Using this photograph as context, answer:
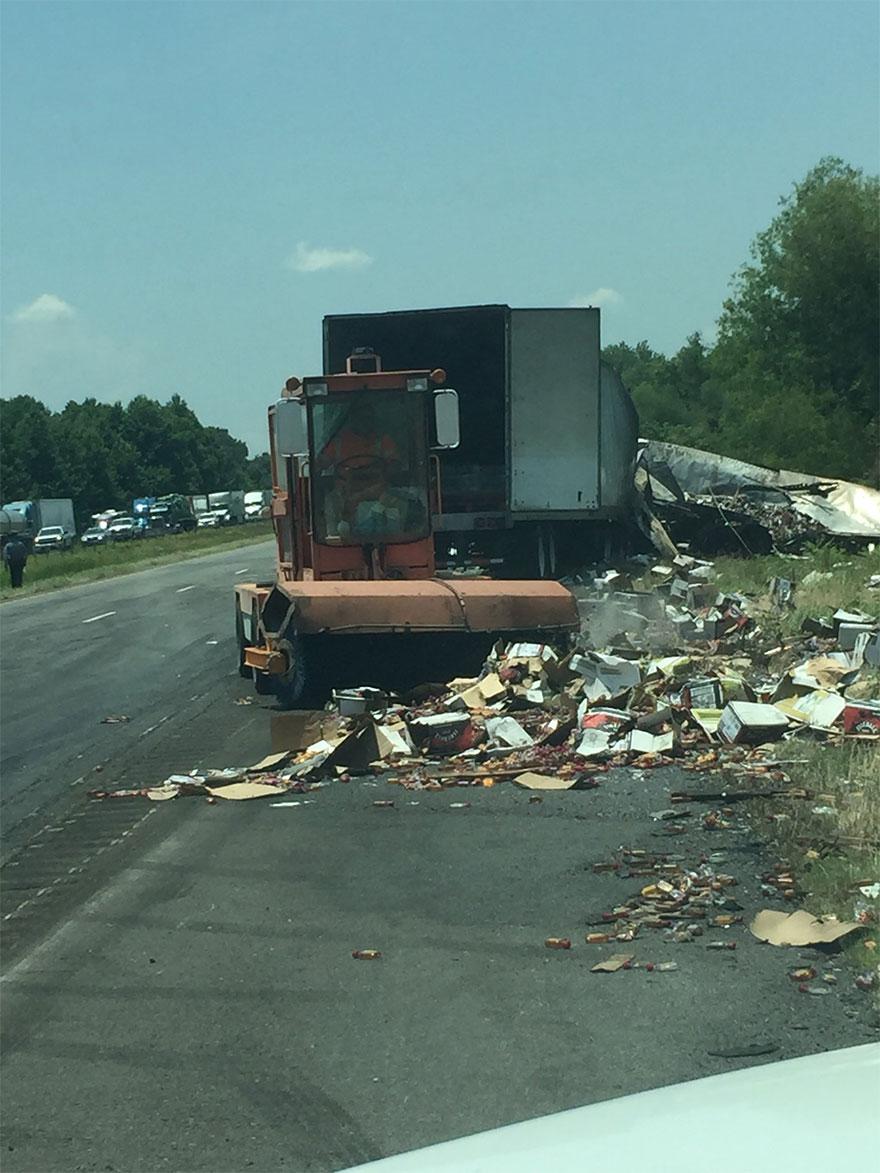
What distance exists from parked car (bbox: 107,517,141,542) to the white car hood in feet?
339

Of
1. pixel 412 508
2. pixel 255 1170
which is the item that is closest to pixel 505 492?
pixel 412 508

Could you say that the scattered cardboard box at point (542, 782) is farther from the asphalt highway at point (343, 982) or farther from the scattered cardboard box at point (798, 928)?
the scattered cardboard box at point (798, 928)

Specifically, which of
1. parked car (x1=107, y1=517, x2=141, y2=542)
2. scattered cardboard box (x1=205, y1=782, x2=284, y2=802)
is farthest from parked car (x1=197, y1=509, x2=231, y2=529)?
scattered cardboard box (x1=205, y1=782, x2=284, y2=802)

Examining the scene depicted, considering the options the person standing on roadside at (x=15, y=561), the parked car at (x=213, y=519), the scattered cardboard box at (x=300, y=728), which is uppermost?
the scattered cardboard box at (x=300, y=728)

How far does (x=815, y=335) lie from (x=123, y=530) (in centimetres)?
6891

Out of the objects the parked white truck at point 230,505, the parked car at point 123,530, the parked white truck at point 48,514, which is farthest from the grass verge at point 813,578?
the parked white truck at point 230,505

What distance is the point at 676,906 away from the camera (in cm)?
650

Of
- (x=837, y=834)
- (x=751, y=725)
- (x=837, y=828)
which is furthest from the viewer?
(x=751, y=725)

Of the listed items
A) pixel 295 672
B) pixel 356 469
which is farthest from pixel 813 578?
pixel 295 672

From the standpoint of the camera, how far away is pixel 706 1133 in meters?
1.90

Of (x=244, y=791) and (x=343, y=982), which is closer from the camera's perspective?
(x=343, y=982)

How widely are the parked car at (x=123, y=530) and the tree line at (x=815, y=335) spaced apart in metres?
62.7

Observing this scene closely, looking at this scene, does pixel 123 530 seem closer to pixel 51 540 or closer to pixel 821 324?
pixel 51 540

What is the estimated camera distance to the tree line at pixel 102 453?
140 m
